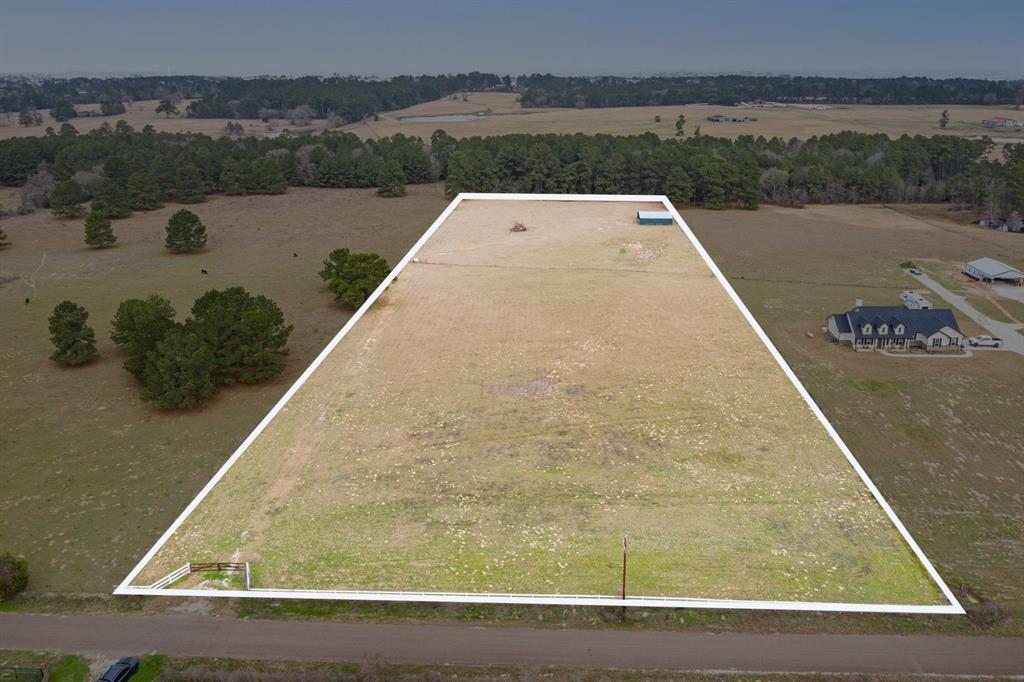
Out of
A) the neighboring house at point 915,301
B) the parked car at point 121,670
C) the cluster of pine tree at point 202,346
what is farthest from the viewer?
the neighboring house at point 915,301

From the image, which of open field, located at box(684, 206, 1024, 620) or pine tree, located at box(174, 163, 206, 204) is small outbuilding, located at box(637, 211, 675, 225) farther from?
pine tree, located at box(174, 163, 206, 204)

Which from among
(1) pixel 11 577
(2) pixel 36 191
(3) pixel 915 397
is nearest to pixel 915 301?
(3) pixel 915 397

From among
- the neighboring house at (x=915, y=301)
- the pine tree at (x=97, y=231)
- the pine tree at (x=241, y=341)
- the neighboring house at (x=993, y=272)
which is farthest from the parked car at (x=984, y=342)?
the pine tree at (x=97, y=231)

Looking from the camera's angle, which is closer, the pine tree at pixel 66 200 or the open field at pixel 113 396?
the open field at pixel 113 396

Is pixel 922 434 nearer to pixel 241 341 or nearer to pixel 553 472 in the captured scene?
pixel 553 472

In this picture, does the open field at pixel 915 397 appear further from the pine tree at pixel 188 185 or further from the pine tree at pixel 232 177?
the pine tree at pixel 188 185

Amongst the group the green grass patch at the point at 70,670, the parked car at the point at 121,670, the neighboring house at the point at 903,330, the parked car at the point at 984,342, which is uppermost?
the neighboring house at the point at 903,330
